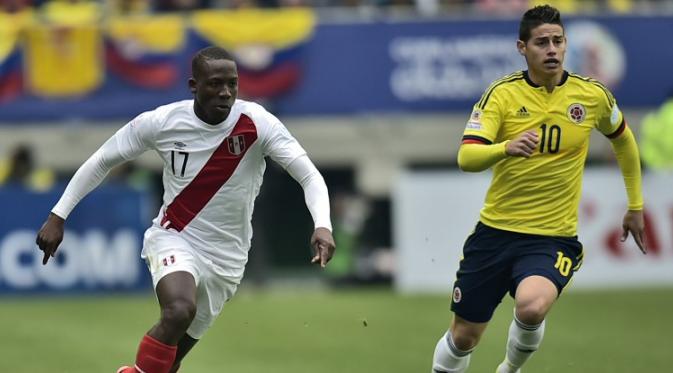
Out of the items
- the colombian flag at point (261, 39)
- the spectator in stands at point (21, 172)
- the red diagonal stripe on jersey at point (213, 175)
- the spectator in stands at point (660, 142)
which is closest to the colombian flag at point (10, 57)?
the colombian flag at point (261, 39)

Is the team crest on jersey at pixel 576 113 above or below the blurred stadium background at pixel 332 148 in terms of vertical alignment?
above

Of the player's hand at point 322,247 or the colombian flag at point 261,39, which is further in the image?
the colombian flag at point 261,39

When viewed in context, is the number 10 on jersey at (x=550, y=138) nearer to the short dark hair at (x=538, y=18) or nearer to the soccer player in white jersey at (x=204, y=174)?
the short dark hair at (x=538, y=18)

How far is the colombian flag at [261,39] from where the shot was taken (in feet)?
71.8

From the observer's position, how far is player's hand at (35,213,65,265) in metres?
8.75

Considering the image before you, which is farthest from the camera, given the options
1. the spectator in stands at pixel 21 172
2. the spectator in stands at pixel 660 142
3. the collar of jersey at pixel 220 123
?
the spectator in stands at pixel 660 142

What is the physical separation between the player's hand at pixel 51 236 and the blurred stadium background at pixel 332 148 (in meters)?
5.83

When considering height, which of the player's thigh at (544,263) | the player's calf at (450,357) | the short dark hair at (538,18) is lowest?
the player's calf at (450,357)

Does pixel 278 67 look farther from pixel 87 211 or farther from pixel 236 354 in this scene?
pixel 236 354

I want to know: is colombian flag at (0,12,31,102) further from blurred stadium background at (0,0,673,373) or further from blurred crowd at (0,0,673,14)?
blurred crowd at (0,0,673,14)

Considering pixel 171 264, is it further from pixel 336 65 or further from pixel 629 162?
pixel 336 65

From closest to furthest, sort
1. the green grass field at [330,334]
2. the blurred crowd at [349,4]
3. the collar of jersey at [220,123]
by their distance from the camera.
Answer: the collar of jersey at [220,123] → the green grass field at [330,334] → the blurred crowd at [349,4]

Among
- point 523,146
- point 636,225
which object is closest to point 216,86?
point 523,146

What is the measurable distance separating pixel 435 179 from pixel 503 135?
9.64 metres
